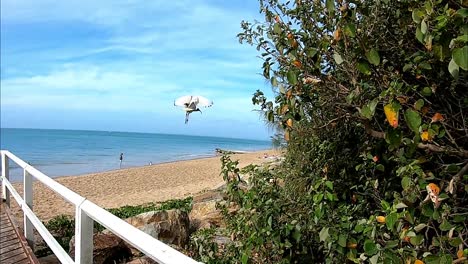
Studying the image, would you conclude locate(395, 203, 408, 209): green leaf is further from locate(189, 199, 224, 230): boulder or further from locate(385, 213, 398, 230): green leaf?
locate(189, 199, 224, 230): boulder

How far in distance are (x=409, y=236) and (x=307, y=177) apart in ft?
5.87

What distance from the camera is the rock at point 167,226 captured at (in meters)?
5.99

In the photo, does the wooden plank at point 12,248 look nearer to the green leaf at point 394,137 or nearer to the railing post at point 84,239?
the railing post at point 84,239

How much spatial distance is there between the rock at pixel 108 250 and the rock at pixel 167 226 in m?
0.58

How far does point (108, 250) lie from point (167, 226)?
1.23 metres

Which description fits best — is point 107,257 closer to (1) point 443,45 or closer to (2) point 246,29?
(2) point 246,29

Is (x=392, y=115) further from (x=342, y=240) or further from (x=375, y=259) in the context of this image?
(x=342, y=240)

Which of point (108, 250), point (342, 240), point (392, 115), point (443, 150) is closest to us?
point (392, 115)

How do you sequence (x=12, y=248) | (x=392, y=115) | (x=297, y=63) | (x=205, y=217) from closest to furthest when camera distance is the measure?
Result: (x=392, y=115) < (x=297, y=63) < (x=12, y=248) < (x=205, y=217)

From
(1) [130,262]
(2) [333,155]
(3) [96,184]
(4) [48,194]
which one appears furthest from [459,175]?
(3) [96,184]

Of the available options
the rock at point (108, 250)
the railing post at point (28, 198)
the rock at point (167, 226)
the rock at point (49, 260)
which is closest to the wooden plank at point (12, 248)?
the railing post at point (28, 198)

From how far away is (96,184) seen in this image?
70.4 ft

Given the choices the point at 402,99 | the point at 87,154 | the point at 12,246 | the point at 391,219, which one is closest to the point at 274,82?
the point at 402,99

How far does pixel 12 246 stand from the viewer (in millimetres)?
4262
